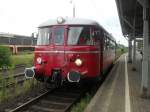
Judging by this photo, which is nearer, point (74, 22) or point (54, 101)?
point (54, 101)


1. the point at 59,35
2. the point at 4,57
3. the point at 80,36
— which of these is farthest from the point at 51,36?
the point at 4,57

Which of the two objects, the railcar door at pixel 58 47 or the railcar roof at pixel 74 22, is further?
the railcar roof at pixel 74 22

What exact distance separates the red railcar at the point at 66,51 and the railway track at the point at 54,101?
601mm

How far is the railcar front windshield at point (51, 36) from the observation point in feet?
36.3

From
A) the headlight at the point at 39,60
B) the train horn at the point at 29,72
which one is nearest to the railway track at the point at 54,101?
the train horn at the point at 29,72

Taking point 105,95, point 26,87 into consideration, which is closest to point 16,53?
point 26,87

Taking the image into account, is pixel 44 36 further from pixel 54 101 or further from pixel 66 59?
pixel 54 101

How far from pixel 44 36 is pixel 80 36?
1469 millimetres

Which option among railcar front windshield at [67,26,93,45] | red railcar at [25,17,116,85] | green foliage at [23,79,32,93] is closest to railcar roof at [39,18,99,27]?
red railcar at [25,17,116,85]

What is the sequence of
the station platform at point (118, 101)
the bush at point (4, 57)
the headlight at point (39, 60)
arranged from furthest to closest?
the bush at point (4, 57)
the headlight at point (39, 60)
the station platform at point (118, 101)

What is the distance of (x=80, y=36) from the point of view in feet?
35.6

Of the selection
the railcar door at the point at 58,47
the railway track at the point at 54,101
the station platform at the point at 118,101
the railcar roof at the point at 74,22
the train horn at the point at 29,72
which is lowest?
the railway track at the point at 54,101

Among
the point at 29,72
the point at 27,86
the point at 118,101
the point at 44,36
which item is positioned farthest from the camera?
the point at 27,86

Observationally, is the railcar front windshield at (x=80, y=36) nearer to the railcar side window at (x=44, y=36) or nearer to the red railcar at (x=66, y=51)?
the red railcar at (x=66, y=51)
